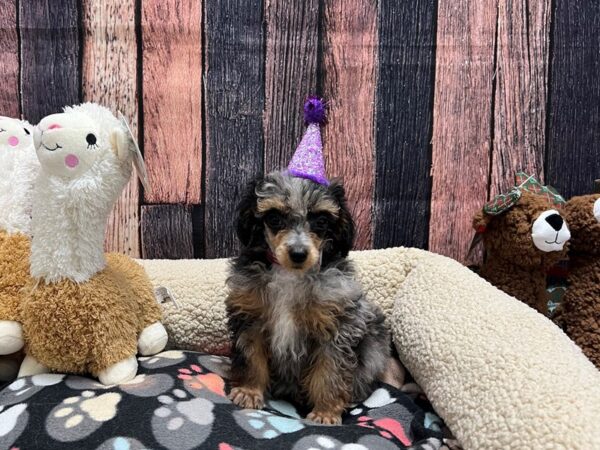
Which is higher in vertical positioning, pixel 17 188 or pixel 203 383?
pixel 17 188

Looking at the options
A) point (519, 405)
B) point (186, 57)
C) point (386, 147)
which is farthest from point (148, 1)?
point (519, 405)

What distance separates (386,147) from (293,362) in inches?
45.0

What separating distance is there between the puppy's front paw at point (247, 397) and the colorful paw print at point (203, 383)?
37 mm

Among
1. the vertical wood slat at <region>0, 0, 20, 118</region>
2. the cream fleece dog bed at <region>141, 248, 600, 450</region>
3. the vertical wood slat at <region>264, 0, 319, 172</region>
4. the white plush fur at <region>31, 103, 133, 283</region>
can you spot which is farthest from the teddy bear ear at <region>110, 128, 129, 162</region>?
the vertical wood slat at <region>0, 0, 20, 118</region>

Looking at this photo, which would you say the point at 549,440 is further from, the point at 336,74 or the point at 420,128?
the point at 336,74

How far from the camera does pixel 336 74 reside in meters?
2.35

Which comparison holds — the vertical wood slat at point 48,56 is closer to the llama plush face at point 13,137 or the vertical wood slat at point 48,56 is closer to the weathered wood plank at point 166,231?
the llama plush face at point 13,137

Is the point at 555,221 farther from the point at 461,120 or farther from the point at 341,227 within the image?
the point at 341,227

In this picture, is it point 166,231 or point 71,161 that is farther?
point 166,231

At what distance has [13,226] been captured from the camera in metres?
1.80

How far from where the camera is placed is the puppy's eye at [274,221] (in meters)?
1.75

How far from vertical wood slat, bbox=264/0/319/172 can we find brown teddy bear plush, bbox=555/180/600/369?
1.28 m

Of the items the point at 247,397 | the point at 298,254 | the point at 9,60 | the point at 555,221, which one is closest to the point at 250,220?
the point at 298,254

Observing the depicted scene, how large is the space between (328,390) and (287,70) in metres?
1.43
